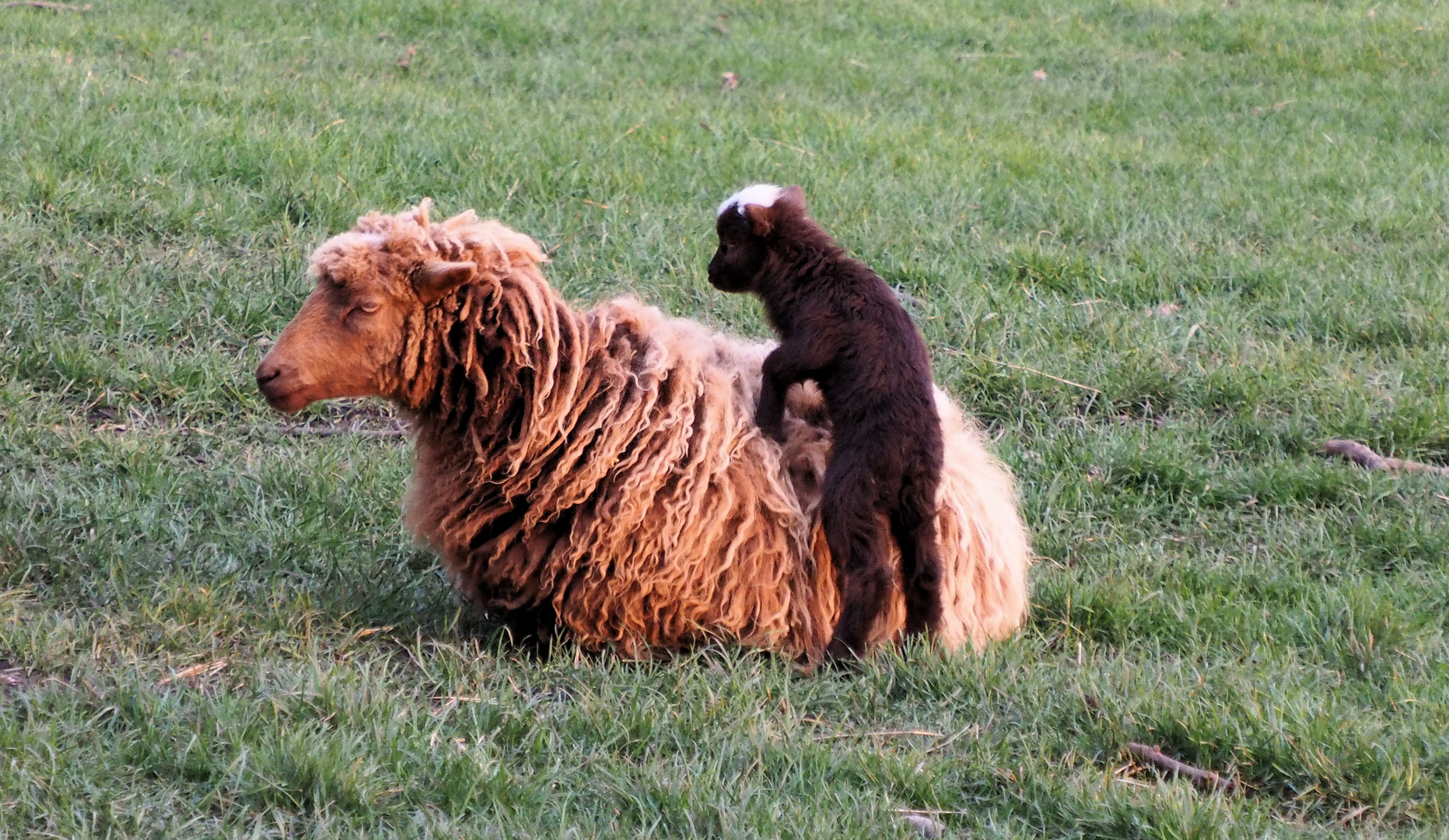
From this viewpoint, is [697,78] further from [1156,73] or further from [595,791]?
[595,791]

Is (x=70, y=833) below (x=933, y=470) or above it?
below

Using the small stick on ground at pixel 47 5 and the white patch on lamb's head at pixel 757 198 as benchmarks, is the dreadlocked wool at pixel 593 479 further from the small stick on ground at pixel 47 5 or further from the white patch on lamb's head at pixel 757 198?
the small stick on ground at pixel 47 5

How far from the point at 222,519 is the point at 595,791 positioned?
7.57 ft

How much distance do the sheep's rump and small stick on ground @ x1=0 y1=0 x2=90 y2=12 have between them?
8.23 metres

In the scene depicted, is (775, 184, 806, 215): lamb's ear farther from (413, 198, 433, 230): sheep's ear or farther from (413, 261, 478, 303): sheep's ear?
(413, 198, 433, 230): sheep's ear

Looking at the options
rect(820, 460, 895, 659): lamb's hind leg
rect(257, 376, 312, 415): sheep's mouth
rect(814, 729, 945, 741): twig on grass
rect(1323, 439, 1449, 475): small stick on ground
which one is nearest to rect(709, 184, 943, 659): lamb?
rect(820, 460, 895, 659): lamb's hind leg

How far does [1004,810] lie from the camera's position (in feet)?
12.3

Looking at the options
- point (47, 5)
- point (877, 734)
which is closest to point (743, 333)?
point (877, 734)

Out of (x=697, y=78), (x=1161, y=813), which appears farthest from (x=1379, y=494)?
A: (x=697, y=78)

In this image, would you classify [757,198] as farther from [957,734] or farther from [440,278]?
[957,734]

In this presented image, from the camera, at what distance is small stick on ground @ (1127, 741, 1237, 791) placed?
12.7ft

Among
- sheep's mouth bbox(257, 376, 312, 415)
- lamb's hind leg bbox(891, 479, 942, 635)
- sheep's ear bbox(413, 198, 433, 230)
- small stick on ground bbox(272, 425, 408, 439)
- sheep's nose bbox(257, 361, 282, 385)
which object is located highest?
sheep's ear bbox(413, 198, 433, 230)

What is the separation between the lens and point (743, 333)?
700 cm

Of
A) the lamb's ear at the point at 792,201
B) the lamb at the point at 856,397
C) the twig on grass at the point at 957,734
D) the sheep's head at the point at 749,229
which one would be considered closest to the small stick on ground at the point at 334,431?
the sheep's head at the point at 749,229
